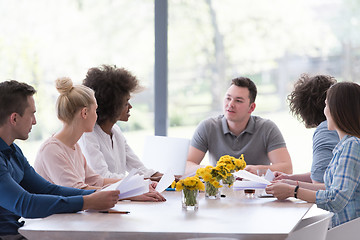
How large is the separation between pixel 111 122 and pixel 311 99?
4.35ft

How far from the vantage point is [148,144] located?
11.6ft

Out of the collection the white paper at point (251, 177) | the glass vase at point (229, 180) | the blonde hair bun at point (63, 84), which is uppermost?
the blonde hair bun at point (63, 84)

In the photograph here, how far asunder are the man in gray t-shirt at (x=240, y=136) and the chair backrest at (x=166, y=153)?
0.45 meters

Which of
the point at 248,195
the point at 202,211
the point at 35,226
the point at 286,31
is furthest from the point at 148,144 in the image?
the point at 286,31

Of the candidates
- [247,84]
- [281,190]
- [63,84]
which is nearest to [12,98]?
[63,84]

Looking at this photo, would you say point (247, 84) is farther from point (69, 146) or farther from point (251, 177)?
point (69, 146)

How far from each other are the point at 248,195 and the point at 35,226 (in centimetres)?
114

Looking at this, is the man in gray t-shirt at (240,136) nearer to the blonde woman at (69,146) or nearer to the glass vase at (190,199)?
the blonde woman at (69,146)

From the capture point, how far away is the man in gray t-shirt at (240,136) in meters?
3.93

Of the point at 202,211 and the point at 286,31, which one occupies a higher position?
the point at 286,31

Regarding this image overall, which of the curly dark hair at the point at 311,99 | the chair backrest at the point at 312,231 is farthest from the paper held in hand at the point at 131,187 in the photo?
the curly dark hair at the point at 311,99

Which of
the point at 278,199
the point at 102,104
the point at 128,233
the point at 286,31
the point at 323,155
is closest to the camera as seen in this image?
the point at 128,233

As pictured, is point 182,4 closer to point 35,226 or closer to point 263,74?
point 263,74

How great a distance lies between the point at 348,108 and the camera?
8.30 feet
